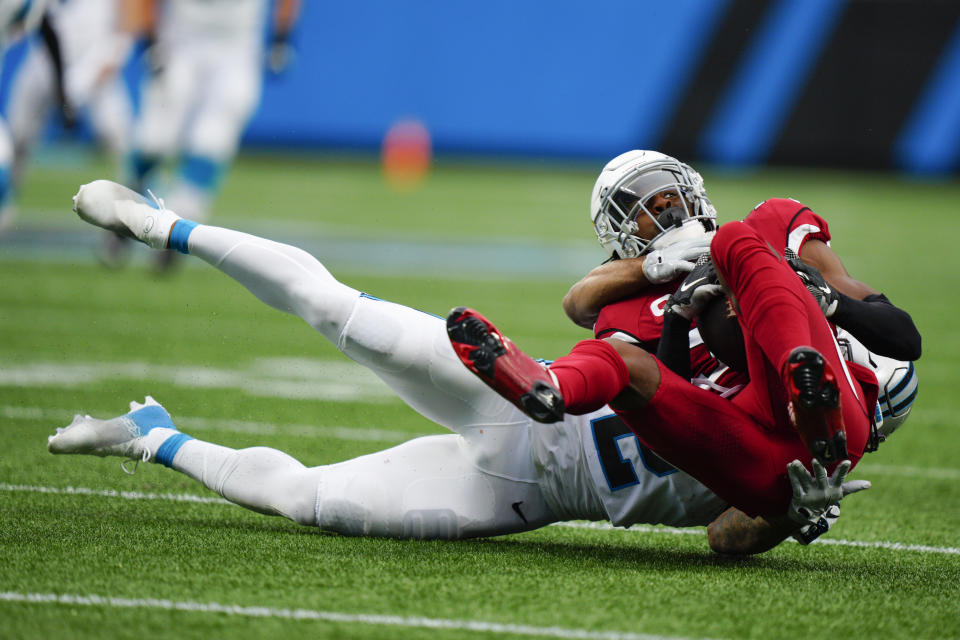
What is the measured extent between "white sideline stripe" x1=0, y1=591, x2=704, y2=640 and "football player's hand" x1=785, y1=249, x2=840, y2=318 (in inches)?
31.4

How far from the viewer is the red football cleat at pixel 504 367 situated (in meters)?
2.30

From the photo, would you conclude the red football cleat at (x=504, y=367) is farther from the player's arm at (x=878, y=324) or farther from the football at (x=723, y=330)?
the player's arm at (x=878, y=324)

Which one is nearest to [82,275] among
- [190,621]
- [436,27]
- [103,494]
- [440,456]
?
[103,494]

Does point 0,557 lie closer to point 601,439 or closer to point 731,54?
point 601,439

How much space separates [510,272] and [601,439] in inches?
240

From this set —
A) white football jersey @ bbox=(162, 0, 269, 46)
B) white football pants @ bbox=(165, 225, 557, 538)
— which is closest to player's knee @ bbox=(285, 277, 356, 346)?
white football pants @ bbox=(165, 225, 557, 538)

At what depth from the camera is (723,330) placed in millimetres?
2633

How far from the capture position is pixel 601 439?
2.75m

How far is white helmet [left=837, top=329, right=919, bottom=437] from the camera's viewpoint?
2961 mm

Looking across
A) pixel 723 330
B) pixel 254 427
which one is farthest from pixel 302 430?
pixel 723 330

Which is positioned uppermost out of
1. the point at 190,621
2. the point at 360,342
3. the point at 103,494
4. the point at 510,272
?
the point at 360,342

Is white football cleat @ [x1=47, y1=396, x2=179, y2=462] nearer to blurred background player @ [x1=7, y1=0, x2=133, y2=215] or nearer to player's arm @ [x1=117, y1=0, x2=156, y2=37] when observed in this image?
blurred background player @ [x1=7, y1=0, x2=133, y2=215]

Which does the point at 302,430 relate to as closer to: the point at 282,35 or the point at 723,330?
the point at 723,330

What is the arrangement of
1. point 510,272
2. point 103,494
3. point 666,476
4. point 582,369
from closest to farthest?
point 582,369 < point 666,476 < point 103,494 < point 510,272
